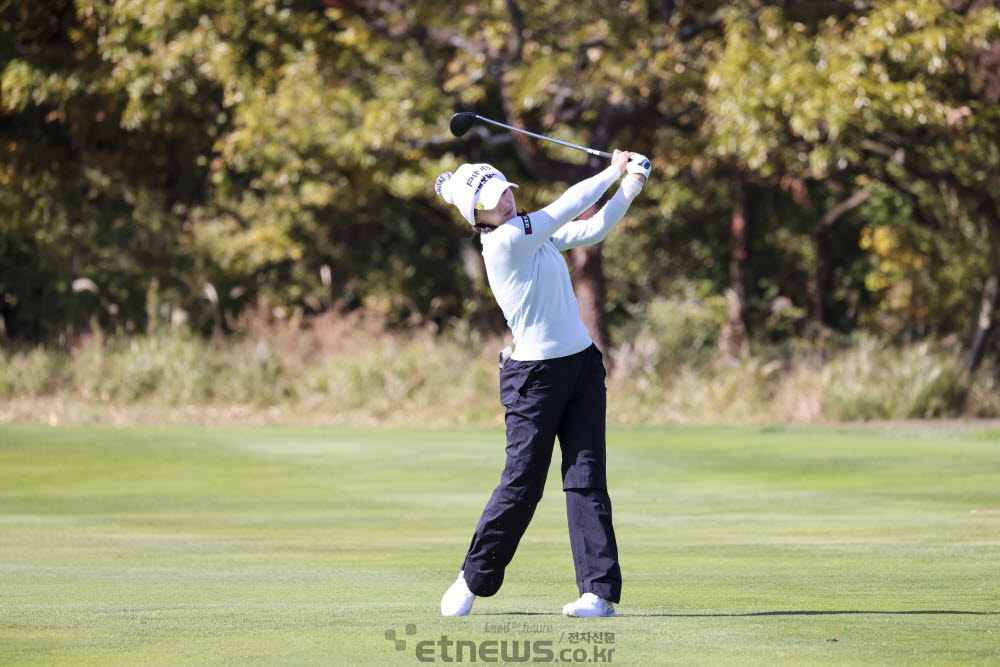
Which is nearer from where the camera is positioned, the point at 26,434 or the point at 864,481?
the point at 864,481

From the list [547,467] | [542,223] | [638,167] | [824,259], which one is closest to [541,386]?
[547,467]

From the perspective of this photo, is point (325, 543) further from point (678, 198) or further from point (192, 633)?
point (678, 198)

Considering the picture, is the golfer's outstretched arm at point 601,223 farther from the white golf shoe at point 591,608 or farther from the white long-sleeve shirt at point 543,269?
the white golf shoe at point 591,608

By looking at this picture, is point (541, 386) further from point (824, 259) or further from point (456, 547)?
point (824, 259)

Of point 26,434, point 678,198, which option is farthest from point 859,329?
point 26,434

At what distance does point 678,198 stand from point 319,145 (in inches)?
286

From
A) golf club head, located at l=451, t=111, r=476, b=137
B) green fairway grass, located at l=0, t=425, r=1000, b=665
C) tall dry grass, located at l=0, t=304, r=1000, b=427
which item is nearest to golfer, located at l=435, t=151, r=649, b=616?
green fairway grass, located at l=0, t=425, r=1000, b=665

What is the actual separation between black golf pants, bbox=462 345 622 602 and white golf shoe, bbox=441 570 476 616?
0.11ft

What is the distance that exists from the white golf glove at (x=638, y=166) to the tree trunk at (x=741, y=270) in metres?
20.2

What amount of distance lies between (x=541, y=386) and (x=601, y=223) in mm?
725

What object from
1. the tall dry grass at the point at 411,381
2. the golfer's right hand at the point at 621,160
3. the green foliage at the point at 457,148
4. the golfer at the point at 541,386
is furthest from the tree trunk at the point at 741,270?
the golfer at the point at 541,386

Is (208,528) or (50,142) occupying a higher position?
(50,142)

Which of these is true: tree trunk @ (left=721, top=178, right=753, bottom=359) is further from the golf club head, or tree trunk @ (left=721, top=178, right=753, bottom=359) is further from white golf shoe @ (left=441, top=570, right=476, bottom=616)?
white golf shoe @ (left=441, top=570, right=476, bottom=616)

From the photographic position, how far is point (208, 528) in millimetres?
11734
